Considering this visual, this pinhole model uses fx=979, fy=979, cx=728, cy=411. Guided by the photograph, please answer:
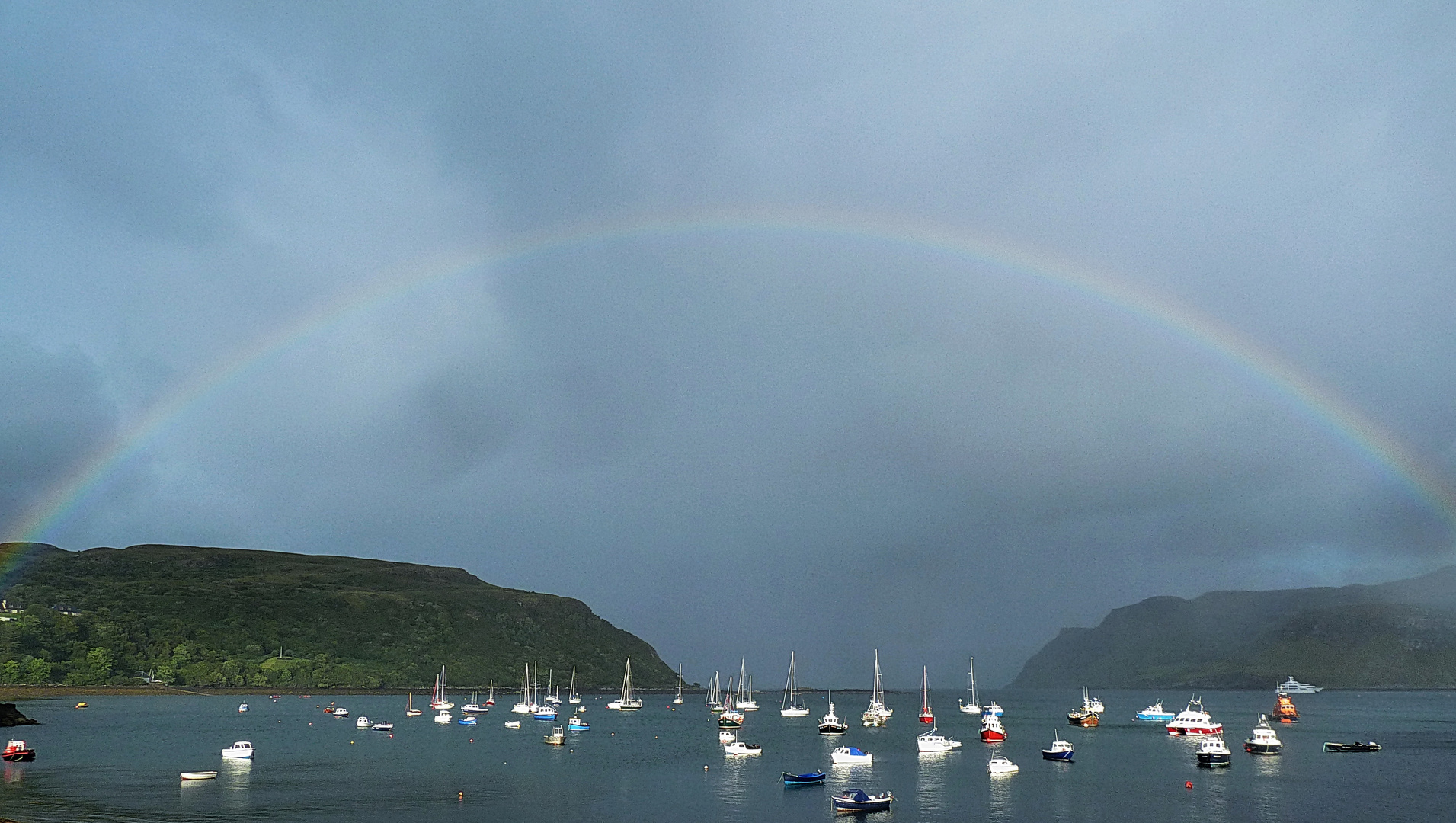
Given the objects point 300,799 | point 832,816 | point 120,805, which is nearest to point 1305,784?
point 832,816

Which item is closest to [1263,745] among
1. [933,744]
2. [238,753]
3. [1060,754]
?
[1060,754]

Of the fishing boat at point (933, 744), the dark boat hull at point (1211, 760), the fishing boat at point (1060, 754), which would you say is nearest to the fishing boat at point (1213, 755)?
the dark boat hull at point (1211, 760)

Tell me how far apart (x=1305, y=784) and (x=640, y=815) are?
90.7 meters

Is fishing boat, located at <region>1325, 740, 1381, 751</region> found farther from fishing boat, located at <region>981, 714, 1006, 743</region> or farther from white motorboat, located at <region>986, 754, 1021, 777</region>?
white motorboat, located at <region>986, 754, 1021, 777</region>

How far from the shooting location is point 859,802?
9669 cm

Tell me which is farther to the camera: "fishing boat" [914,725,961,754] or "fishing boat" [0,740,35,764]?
"fishing boat" [914,725,961,754]

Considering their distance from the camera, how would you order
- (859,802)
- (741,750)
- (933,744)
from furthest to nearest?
(933,744) → (741,750) → (859,802)

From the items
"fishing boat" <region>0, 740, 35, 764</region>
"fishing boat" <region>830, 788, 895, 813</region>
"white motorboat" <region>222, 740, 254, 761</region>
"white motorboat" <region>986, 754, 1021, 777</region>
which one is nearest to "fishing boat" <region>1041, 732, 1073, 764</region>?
"white motorboat" <region>986, 754, 1021, 777</region>

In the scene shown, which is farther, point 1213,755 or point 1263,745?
point 1263,745

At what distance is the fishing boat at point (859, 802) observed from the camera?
96688 mm

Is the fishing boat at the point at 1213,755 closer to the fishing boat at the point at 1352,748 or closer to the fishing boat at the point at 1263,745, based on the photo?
the fishing boat at the point at 1263,745

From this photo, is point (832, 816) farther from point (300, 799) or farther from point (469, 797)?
point (300, 799)

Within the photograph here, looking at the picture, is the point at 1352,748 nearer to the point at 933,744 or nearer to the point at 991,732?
the point at 991,732

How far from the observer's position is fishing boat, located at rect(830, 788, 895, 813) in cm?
9669
